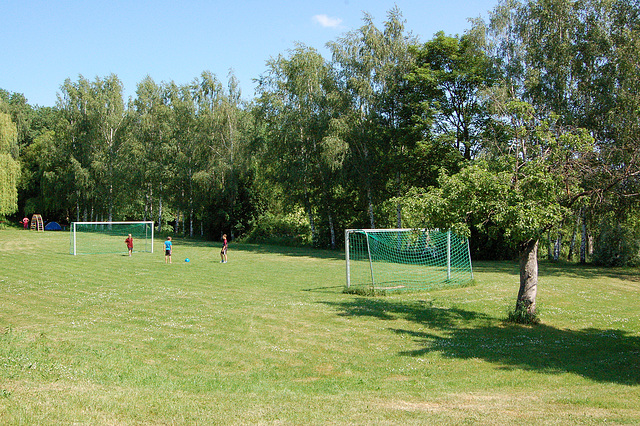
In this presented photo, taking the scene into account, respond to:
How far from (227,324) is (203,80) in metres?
43.1

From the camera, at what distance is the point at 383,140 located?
38.5 m

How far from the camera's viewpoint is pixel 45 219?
6675 centimetres

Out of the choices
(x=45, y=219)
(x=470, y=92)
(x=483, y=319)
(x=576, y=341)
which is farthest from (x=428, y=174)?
(x=45, y=219)

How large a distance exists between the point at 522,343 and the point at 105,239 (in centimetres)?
3835

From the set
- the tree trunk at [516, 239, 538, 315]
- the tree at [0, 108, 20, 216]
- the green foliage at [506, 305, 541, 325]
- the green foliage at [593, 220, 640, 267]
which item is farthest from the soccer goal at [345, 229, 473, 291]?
Answer: the tree at [0, 108, 20, 216]

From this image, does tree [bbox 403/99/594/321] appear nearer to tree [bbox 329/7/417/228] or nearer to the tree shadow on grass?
the tree shadow on grass

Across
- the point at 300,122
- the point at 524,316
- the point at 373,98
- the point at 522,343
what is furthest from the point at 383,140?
the point at 522,343

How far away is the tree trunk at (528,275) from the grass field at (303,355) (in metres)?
0.70

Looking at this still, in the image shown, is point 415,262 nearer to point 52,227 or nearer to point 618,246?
point 618,246

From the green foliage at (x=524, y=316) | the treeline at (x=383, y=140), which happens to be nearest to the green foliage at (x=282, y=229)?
the treeline at (x=383, y=140)

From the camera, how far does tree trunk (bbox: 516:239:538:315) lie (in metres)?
13.3

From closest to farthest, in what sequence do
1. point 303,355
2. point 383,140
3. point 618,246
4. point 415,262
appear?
point 303,355
point 415,262
point 618,246
point 383,140

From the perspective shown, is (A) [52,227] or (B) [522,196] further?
(A) [52,227]

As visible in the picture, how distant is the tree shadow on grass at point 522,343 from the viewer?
960 centimetres
